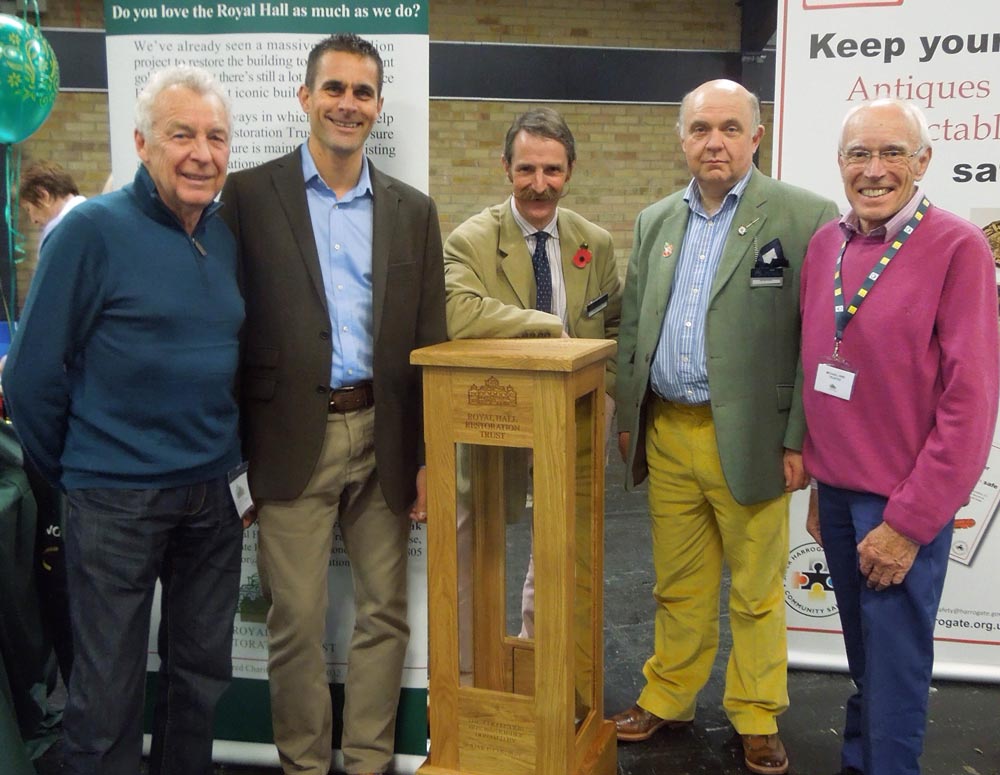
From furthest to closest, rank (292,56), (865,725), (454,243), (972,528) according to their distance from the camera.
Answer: (972,528)
(454,243)
(292,56)
(865,725)

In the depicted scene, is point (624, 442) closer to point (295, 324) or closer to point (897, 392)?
point (897, 392)

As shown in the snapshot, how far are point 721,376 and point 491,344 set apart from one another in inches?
26.2

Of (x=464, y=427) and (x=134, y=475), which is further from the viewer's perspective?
(x=464, y=427)

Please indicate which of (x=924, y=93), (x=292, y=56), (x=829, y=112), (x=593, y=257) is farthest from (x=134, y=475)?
(x=924, y=93)

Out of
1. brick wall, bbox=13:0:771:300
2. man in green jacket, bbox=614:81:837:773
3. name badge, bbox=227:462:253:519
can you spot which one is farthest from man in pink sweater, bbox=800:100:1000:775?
brick wall, bbox=13:0:771:300

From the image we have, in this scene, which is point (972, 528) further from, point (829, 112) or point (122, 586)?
point (122, 586)

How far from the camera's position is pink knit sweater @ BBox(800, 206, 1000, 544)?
174cm

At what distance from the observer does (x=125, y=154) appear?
87.6 inches

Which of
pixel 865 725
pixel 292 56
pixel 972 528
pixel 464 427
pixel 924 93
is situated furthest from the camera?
pixel 972 528

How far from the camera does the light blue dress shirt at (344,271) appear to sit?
1.99m

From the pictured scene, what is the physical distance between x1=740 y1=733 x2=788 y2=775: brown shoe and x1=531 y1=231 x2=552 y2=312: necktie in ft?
4.32

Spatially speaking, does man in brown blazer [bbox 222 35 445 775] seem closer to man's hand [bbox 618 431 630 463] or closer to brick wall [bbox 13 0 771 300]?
man's hand [bbox 618 431 630 463]

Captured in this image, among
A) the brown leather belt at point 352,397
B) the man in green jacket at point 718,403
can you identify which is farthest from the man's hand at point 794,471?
the brown leather belt at point 352,397

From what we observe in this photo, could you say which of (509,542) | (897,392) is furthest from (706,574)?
(897,392)
